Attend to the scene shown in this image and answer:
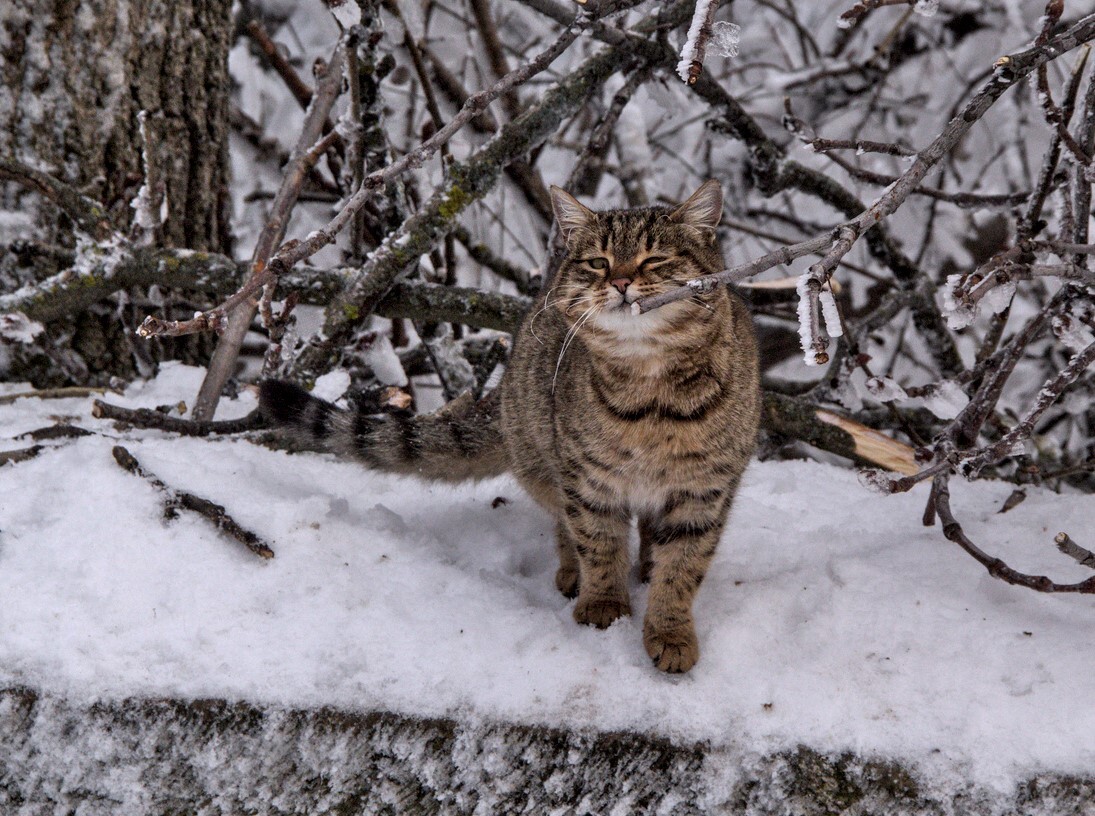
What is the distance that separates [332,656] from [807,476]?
60.8 inches

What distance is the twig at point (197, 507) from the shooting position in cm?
204

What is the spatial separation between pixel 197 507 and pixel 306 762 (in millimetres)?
679

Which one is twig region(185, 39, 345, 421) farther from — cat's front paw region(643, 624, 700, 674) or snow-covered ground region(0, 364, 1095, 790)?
cat's front paw region(643, 624, 700, 674)

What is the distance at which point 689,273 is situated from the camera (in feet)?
7.02

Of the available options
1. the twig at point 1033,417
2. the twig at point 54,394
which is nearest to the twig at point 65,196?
the twig at point 54,394

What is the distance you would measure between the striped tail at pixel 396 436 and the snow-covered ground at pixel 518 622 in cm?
13

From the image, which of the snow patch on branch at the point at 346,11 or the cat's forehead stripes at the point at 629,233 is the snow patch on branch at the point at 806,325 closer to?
the cat's forehead stripes at the point at 629,233

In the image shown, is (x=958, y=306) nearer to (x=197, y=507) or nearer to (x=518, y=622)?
(x=518, y=622)

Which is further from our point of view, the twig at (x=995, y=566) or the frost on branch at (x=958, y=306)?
the twig at (x=995, y=566)

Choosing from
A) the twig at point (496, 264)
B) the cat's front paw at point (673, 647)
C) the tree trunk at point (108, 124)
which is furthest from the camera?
the twig at point (496, 264)

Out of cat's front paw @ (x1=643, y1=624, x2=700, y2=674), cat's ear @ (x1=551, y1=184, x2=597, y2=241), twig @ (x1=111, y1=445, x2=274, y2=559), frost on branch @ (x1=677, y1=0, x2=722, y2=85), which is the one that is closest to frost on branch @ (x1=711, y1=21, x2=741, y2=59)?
frost on branch @ (x1=677, y1=0, x2=722, y2=85)

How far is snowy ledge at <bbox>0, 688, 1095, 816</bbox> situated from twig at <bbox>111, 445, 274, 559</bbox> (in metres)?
0.43

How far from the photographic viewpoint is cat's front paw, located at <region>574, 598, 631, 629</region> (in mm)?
2037

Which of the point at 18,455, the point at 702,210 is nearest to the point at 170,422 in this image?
the point at 18,455
